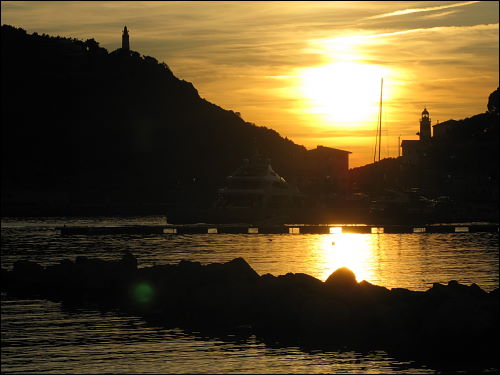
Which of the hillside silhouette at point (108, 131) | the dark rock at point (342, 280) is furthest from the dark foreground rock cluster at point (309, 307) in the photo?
the hillside silhouette at point (108, 131)

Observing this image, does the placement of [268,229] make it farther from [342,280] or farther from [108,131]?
[108,131]

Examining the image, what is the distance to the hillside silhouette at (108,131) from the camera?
15550 centimetres

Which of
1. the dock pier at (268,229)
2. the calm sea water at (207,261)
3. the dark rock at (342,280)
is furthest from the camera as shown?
the dock pier at (268,229)

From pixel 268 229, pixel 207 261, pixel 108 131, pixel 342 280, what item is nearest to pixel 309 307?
pixel 342 280

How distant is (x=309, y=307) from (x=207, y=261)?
26.0 m

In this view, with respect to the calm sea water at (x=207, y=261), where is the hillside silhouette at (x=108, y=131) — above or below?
above

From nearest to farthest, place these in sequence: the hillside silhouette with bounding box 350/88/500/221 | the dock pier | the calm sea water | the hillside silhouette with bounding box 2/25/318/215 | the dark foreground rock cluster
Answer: the calm sea water
the dark foreground rock cluster
the dock pier
the hillside silhouette with bounding box 350/88/500/221
the hillside silhouette with bounding box 2/25/318/215

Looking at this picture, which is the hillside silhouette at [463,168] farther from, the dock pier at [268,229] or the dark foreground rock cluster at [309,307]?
the dark foreground rock cluster at [309,307]

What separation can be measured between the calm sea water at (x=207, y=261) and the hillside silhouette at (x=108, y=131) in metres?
64.5

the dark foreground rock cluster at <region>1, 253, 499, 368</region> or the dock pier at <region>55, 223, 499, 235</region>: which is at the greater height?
the dock pier at <region>55, 223, 499, 235</region>

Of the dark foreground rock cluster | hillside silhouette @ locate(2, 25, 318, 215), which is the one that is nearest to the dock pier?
the dark foreground rock cluster

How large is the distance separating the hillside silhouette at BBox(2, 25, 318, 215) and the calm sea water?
2539 inches

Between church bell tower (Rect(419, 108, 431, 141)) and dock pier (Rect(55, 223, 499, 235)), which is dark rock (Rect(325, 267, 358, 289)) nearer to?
dock pier (Rect(55, 223, 499, 235))

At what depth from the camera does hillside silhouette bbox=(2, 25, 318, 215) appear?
510 feet
